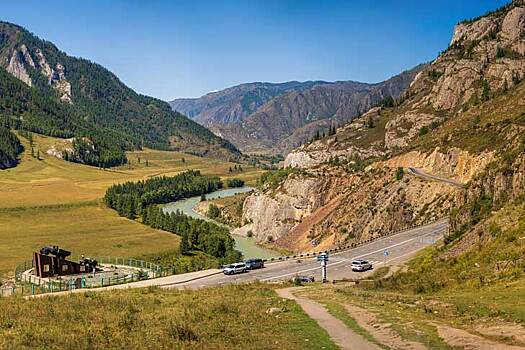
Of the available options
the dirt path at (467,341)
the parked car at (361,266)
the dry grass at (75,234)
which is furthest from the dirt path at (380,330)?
the dry grass at (75,234)

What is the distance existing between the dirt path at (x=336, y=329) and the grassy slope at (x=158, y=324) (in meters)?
0.46

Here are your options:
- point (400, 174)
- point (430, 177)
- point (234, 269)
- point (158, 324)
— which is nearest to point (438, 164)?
point (430, 177)

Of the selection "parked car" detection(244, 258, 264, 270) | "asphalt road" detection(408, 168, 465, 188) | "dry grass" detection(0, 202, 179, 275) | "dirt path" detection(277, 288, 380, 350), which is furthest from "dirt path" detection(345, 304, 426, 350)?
"dry grass" detection(0, 202, 179, 275)

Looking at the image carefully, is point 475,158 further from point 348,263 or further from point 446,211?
point 348,263

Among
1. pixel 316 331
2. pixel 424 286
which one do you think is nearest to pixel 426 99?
pixel 424 286

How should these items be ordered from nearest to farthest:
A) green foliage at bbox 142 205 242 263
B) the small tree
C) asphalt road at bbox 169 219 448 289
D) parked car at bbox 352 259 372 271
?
asphalt road at bbox 169 219 448 289
parked car at bbox 352 259 372 271
green foliage at bbox 142 205 242 263
the small tree

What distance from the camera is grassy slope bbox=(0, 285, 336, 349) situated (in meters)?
21.5

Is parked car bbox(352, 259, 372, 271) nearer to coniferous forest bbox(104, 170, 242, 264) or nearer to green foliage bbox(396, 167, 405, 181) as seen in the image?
coniferous forest bbox(104, 170, 242, 264)

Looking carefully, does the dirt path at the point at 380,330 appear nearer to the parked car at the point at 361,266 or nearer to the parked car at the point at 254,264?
the parked car at the point at 361,266

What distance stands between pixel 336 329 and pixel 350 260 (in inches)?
1774

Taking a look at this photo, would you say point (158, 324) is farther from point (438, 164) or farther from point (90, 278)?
point (438, 164)

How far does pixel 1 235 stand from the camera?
108750mm

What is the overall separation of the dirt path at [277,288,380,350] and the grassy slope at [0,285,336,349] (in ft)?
1.52

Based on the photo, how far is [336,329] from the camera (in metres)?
23.9
